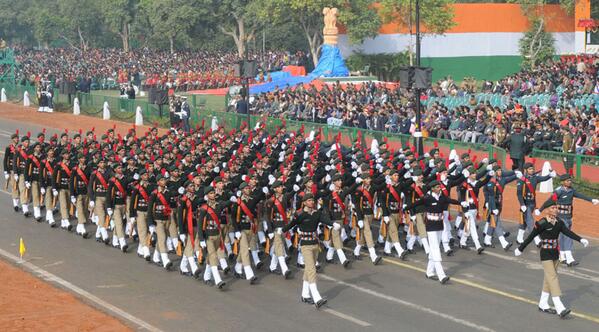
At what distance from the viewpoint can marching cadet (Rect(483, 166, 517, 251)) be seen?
21.6 m

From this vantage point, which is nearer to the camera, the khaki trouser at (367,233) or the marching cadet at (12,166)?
the khaki trouser at (367,233)

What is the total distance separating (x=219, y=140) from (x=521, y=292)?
11452 millimetres

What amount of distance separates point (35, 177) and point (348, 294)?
10481 millimetres

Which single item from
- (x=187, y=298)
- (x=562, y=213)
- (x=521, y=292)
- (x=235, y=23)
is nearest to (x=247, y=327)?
(x=187, y=298)

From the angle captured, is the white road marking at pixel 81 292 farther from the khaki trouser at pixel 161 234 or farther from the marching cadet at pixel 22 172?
the marching cadet at pixel 22 172

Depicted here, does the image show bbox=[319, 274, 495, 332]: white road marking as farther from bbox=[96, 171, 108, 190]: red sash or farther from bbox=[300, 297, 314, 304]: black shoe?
bbox=[96, 171, 108, 190]: red sash

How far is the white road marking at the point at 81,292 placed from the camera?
16.5 meters

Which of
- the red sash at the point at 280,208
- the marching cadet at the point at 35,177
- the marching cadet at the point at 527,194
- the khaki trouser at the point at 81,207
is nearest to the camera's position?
the red sash at the point at 280,208

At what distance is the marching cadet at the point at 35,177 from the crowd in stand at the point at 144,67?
31.8 m

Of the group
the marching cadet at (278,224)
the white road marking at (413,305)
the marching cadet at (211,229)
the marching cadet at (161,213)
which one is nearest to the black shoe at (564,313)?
the white road marking at (413,305)

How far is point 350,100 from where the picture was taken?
42031 millimetres

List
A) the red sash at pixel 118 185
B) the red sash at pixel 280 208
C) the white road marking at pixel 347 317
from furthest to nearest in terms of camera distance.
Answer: the red sash at pixel 118 185 < the red sash at pixel 280 208 < the white road marking at pixel 347 317

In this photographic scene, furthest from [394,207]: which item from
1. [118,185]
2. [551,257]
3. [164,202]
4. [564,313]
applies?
[118,185]

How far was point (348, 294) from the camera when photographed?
18.2 metres
